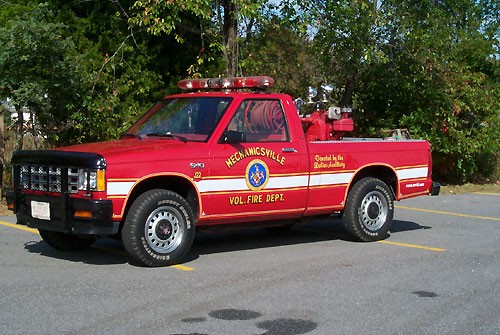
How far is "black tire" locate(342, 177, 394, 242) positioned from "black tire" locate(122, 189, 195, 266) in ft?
8.01

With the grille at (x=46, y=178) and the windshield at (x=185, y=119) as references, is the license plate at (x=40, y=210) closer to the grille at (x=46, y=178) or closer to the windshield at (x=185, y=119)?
the grille at (x=46, y=178)

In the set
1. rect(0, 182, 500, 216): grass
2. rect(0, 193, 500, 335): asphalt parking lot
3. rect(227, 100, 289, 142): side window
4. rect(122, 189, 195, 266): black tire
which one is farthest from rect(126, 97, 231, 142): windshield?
rect(0, 182, 500, 216): grass

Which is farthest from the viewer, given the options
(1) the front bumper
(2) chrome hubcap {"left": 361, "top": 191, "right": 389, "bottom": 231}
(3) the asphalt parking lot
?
(2) chrome hubcap {"left": 361, "top": 191, "right": 389, "bottom": 231}

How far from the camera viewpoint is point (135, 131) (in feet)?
29.1

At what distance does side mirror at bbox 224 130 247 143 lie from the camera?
7973 mm

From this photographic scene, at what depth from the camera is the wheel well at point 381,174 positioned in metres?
9.62

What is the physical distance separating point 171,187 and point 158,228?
581mm

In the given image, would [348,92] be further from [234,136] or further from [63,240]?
[63,240]

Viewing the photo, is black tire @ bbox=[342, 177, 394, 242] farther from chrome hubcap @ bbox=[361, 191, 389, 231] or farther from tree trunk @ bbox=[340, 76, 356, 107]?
tree trunk @ bbox=[340, 76, 356, 107]

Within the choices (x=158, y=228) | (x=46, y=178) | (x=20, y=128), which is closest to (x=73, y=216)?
(x=46, y=178)

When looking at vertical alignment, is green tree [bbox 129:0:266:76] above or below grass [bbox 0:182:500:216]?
above

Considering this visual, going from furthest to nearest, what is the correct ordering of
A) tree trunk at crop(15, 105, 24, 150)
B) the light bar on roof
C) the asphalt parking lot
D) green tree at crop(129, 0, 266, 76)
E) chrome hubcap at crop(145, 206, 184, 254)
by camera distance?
green tree at crop(129, 0, 266, 76) → tree trunk at crop(15, 105, 24, 150) → the light bar on roof → chrome hubcap at crop(145, 206, 184, 254) → the asphalt parking lot

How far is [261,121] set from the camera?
28.4 feet

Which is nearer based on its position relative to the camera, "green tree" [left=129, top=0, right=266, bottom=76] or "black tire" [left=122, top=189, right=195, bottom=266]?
"black tire" [left=122, top=189, right=195, bottom=266]
